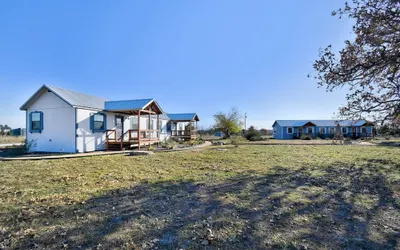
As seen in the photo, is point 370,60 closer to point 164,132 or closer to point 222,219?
point 222,219

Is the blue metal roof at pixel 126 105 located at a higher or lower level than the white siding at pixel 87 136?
higher

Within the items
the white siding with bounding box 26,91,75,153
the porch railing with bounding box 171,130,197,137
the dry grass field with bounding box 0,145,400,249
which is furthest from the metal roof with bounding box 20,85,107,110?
the porch railing with bounding box 171,130,197,137

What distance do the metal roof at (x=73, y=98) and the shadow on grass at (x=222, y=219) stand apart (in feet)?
33.8

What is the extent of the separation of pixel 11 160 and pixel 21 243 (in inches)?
409

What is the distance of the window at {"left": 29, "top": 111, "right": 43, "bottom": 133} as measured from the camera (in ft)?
46.3

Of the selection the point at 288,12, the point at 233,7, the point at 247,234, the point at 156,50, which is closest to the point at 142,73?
the point at 156,50

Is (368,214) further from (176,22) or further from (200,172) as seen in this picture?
(176,22)

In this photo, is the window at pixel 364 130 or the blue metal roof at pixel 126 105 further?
the window at pixel 364 130

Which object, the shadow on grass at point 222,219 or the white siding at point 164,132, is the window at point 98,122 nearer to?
the white siding at point 164,132

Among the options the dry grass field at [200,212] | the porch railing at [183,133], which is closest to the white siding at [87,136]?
the dry grass field at [200,212]

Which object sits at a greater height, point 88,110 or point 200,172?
point 88,110

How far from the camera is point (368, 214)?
3.83 meters

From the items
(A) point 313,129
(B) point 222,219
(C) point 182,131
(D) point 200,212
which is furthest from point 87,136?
(A) point 313,129

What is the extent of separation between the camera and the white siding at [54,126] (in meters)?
13.4
